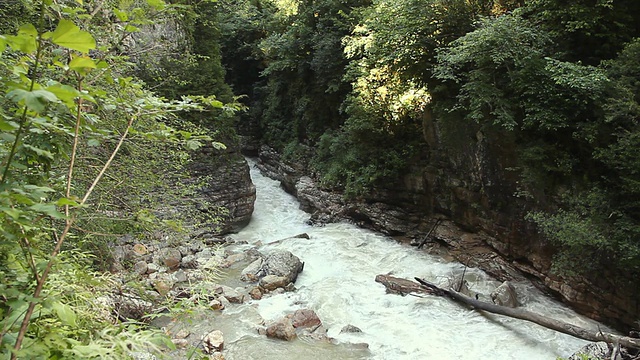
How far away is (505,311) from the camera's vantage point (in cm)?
699

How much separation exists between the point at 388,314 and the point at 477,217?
149 inches

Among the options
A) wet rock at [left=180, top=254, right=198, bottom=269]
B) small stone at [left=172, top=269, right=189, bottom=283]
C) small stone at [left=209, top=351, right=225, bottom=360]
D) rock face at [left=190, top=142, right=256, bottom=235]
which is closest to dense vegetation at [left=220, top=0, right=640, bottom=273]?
rock face at [left=190, top=142, right=256, bottom=235]

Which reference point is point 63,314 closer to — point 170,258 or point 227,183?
point 170,258

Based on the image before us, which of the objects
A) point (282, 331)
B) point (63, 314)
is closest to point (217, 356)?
point (282, 331)

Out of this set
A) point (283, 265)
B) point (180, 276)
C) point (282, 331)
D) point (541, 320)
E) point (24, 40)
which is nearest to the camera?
point (24, 40)

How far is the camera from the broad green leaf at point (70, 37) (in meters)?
1.11

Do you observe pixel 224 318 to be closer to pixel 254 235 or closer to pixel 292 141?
pixel 254 235

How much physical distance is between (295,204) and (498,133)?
343 inches

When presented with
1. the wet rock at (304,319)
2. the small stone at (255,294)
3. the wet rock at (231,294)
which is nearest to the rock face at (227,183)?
the wet rock at (231,294)

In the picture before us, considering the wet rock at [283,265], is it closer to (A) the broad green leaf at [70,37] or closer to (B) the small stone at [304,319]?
(B) the small stone at [304,319]

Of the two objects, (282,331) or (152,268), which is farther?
(152,268)

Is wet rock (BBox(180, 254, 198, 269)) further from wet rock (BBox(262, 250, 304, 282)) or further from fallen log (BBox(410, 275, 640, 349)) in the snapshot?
fallen log (BBox(410, 275, 640, 349))

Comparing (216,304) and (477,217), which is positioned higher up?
(477,217)

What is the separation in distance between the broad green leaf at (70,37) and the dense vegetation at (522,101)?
694 cm
